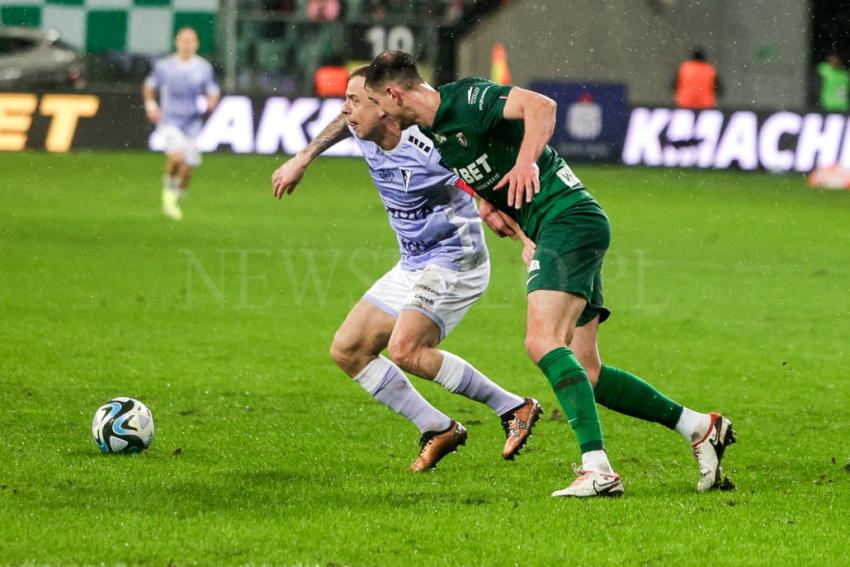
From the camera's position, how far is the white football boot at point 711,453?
509 cm

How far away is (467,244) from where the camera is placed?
5.77 m

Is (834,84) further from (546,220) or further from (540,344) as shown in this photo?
(540,344)

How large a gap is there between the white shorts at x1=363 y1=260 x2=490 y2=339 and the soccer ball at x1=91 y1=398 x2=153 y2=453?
1.00 m

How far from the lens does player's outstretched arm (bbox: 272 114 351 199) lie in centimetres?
561

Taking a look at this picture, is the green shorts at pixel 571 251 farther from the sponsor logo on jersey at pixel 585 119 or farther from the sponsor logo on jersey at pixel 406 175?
the sponsor logo on jersey at pixel 585 119

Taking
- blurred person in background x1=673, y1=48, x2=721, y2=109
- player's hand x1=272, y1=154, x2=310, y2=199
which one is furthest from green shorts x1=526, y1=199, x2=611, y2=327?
blurred person in background x1=673, y1=48, x2=721, y2=109

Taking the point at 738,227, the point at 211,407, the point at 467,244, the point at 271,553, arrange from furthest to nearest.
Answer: the point at 738,227
the point at 211,407
the point at 467,244
the point at 271,553

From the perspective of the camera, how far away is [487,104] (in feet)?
16.2

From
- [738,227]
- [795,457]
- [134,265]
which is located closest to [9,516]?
[795,457]

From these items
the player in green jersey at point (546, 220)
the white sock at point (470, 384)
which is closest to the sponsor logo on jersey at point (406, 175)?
the player in green jersey at point (546, 220)

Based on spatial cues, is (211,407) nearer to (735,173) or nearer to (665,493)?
(665,493)

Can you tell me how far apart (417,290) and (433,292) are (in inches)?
2.5

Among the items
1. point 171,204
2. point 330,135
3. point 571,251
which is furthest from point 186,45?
point 571,251

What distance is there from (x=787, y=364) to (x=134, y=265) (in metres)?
5.59
